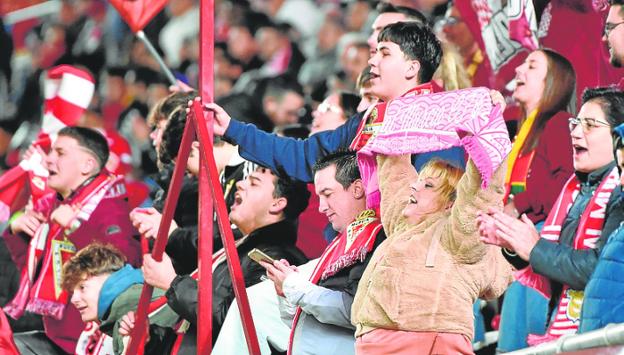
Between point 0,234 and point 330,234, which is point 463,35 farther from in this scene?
point 0,234

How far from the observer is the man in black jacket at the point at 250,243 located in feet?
21.2

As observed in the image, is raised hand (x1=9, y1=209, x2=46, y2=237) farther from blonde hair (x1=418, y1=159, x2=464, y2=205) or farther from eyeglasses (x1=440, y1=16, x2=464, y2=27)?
blonde hair (x1=418, y1=159, x2=464, y2=205)

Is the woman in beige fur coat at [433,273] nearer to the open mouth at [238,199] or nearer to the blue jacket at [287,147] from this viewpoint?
the blue jacket at [287,147]

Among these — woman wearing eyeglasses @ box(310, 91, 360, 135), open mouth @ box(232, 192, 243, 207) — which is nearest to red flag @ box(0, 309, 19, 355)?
open mouth @ box(232, 192, 243, 207)

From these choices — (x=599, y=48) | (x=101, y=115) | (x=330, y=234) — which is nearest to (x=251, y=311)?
(x=330, y=234)

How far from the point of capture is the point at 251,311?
→ 6.17 m

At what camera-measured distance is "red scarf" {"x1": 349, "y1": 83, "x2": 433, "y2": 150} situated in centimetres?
583

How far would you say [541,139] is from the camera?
6.79 metres

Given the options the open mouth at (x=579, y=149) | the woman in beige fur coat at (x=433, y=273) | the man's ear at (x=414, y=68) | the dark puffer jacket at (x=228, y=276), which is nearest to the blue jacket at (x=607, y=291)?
the woman in beige fur coat at (x=433, y=273)

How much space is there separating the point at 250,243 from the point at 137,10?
8.41 ft

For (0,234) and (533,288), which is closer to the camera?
(533,288)

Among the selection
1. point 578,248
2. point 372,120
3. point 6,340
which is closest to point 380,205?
point 372,120

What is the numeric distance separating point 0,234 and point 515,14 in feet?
11.7

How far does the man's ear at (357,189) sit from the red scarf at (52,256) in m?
2.52
